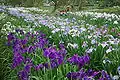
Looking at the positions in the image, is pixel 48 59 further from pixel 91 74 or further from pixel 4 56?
pixel 4 56

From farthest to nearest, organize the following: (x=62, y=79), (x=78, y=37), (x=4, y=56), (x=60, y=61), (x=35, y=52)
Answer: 1. (x=78, y=37)
2. (x=4, y=56)
3. (x=35, y=52)
4. (x=60, y=61)
5. (x=62, y=79)

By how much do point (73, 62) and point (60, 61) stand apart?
174 mm

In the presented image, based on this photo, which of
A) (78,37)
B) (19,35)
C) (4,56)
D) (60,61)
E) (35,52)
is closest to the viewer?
(60,61)

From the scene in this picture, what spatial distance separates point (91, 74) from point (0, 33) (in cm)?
354

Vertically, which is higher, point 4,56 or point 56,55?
point 56,55

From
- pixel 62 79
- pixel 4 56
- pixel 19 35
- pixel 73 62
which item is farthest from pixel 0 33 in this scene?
pixel 62 79

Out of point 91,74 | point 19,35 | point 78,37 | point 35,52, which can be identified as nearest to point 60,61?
point 91,74

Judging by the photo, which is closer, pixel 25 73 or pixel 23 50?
pixel 25 73

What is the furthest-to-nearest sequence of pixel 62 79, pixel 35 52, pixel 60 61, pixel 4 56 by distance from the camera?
1. pixel 4 56
2. pixel 35 52
3. pixel 60 61
4. pixel 62 79

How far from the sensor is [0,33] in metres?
6.80

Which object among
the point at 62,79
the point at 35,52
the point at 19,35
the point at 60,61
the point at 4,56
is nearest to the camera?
the point at 62,79

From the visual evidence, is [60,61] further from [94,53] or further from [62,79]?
[94,53]

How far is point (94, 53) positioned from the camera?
4.86 m

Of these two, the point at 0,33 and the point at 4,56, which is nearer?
the point at 4,56
